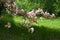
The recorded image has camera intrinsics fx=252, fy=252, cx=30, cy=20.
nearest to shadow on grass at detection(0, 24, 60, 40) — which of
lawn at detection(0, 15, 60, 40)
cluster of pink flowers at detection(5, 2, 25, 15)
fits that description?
lawn at detection(0, 15, 60, 40)

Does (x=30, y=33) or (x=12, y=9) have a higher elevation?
(x=30, y=33)

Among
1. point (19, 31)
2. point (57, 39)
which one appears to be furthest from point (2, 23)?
point (57, 39)

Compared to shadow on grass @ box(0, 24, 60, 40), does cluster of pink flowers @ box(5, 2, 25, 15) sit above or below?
below

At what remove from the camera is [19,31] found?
14914mm

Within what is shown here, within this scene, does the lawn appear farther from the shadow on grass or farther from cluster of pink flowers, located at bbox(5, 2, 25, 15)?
cluster of pink flowers, located at bbox(5, 2, 25, 15)

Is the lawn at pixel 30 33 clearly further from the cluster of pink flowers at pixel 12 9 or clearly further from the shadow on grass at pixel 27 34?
the cluster of pink flowers at pixel 12 9

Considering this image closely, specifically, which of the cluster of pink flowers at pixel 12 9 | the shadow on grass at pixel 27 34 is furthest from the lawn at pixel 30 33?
the cluster of pink flowers at pixel 12 9

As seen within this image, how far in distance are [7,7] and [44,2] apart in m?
14.9

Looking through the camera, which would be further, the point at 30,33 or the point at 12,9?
the point at 30,33

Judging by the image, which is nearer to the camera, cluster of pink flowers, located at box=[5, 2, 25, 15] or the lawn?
cluster of pink flowers, located at box=[5, 2, 25, 15]

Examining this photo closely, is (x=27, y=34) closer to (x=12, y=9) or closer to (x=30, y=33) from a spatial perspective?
(x=30, y=33)

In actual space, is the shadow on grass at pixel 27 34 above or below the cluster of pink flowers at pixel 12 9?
above

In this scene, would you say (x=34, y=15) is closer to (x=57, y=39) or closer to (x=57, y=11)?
(x=57, y=39)

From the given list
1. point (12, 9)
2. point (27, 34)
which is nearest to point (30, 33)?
point (27, 34)
